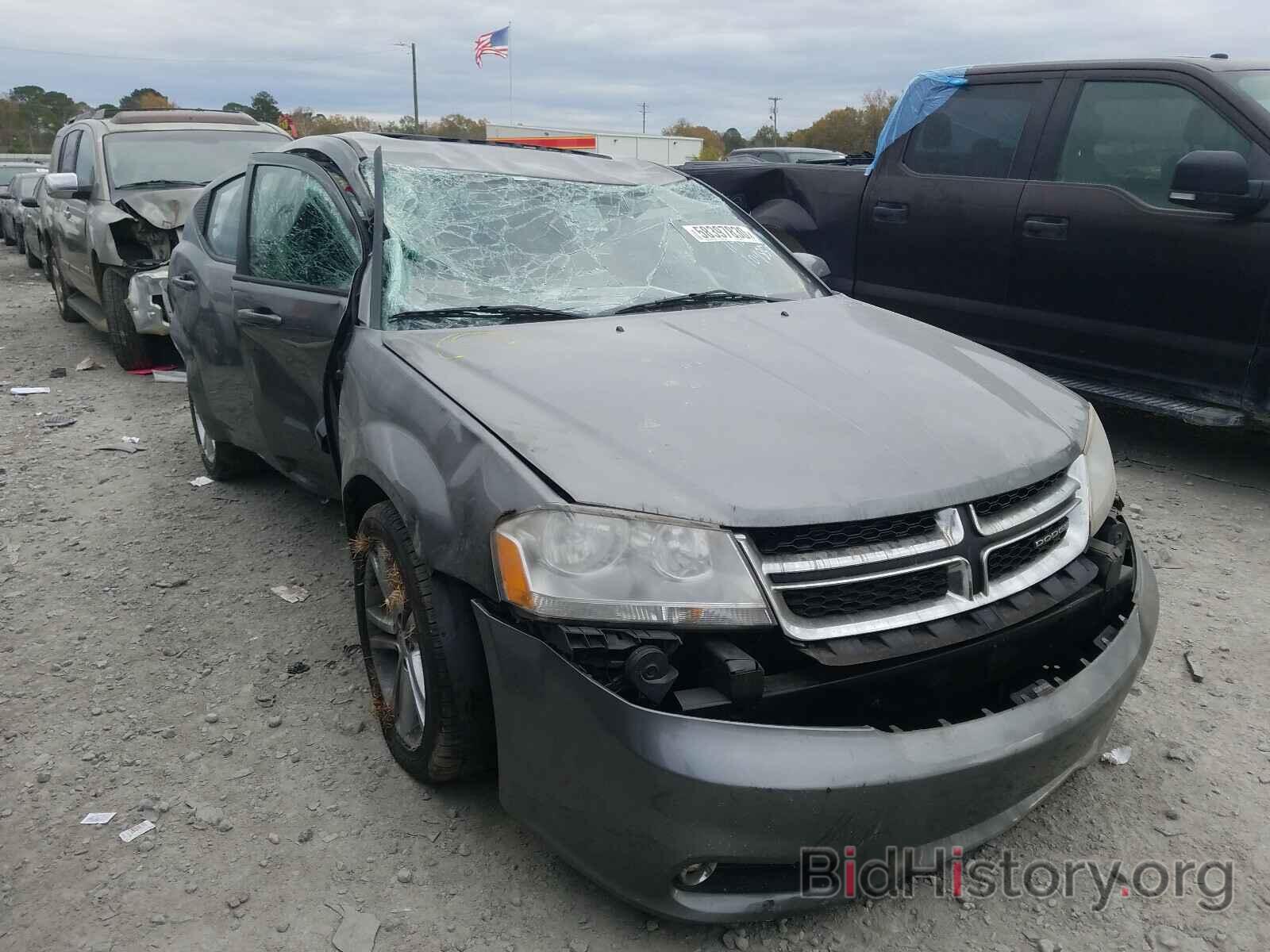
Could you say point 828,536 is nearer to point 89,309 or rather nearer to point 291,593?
point 291,593

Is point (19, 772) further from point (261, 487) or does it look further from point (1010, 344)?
point (1010, 344)

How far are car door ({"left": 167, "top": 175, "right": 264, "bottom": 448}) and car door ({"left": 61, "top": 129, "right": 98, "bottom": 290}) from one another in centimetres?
380

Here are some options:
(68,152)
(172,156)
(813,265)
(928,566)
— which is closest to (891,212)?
(813,265)

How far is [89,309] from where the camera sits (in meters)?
8.38

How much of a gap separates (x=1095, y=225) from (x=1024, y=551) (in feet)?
10.8

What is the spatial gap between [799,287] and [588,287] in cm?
81

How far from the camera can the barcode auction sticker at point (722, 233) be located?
3496 millimetres

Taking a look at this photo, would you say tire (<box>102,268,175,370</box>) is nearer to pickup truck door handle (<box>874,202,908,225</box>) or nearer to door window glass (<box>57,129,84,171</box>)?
door window glass (<box>57,129,84,171</box>)

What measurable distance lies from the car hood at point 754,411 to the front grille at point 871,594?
0.14 m

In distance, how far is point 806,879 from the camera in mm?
1929

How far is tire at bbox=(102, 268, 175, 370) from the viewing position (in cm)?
750

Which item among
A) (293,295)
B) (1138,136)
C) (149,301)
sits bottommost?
(149,301)

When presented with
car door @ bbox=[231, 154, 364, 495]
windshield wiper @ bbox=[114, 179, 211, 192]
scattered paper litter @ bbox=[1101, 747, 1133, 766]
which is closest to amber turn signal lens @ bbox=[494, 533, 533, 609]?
car door @ bbox=[231, 154, 364, 495]

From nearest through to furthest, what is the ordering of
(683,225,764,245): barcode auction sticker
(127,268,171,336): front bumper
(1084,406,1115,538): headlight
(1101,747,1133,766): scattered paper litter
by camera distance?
1. (1084,406,1115,538): headlight
2. (1101,747,1133,766): scattered paper litter
3. (683,225,764,245): barcode auction sticker
4. (127,268,171,336): front bumper
